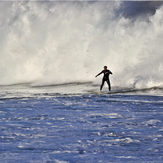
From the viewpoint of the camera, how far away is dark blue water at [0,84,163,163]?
805 cm

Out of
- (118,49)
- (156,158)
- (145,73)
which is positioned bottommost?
(156,158)

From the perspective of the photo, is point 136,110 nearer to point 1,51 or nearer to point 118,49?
point 118,49

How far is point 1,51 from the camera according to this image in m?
45.0

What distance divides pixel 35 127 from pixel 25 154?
9.64 feet

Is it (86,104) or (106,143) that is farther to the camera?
(86,104)

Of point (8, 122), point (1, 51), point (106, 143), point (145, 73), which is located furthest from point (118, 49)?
point (106, 143)

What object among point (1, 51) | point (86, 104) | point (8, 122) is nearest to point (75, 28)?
point (1, 51)

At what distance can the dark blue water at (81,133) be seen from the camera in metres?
8.05

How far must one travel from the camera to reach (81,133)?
33.4 ft

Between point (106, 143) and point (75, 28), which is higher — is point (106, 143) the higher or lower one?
the lower one

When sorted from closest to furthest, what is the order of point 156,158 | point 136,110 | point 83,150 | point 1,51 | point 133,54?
point 156,158, point 83,150, point 136,110, point 133,54, point 1,51

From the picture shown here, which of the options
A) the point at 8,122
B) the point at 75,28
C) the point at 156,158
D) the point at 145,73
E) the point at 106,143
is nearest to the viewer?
the point at 156,158

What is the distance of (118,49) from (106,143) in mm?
30085

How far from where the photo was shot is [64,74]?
3878cm
